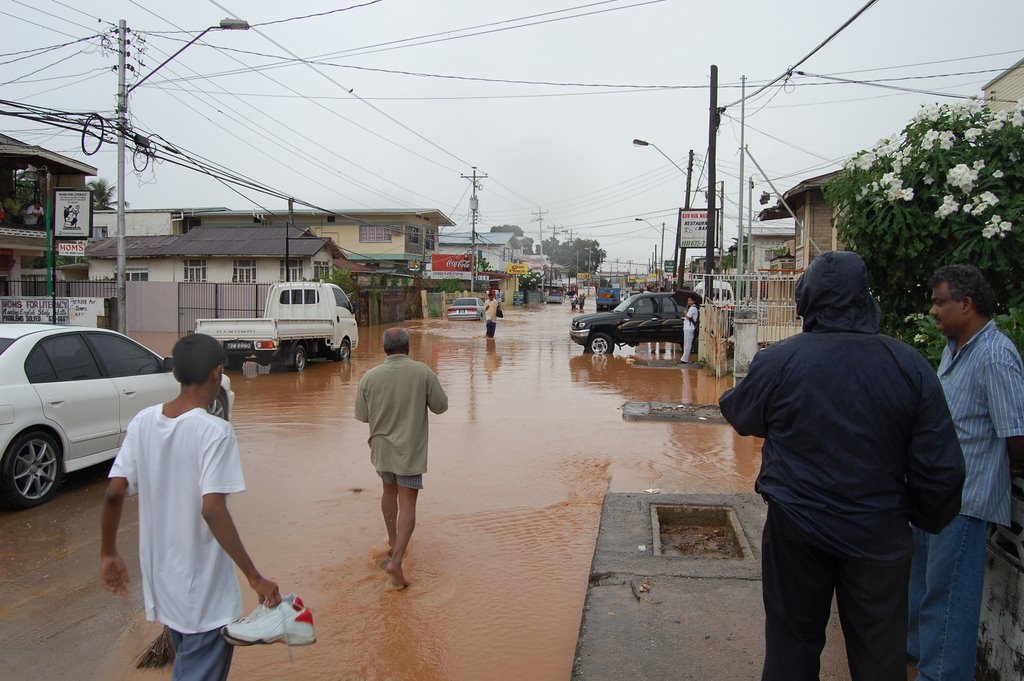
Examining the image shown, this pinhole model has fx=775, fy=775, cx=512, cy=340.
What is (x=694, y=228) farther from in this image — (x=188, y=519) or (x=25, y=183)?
(x=188, y=519)

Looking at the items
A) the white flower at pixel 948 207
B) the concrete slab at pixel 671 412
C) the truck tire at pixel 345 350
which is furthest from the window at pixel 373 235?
the white flower at pixel 948 207

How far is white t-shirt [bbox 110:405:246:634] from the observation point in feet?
9.14

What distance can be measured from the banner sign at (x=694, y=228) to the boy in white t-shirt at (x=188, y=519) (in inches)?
872

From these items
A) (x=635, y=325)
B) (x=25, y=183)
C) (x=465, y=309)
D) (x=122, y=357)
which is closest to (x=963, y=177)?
(x=122, y=357)

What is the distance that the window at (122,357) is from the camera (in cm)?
741

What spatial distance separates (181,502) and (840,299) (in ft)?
8.10

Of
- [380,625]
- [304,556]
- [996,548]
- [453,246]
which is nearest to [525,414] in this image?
[304,556]

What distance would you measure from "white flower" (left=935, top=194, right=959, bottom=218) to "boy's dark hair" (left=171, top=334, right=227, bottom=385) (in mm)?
4215

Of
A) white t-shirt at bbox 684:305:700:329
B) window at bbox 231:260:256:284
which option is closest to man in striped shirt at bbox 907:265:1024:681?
white t-shirt at bbox 684:305:700:329

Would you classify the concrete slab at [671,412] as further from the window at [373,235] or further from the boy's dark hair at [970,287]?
the window at [373,235]

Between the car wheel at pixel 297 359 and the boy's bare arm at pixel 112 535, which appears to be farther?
the car wheel at pixel 297 359

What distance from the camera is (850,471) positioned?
263 cm

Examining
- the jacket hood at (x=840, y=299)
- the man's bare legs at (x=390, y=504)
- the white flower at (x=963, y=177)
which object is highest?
the white flower at (x=963, y=177)

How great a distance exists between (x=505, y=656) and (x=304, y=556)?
2.09 metres
